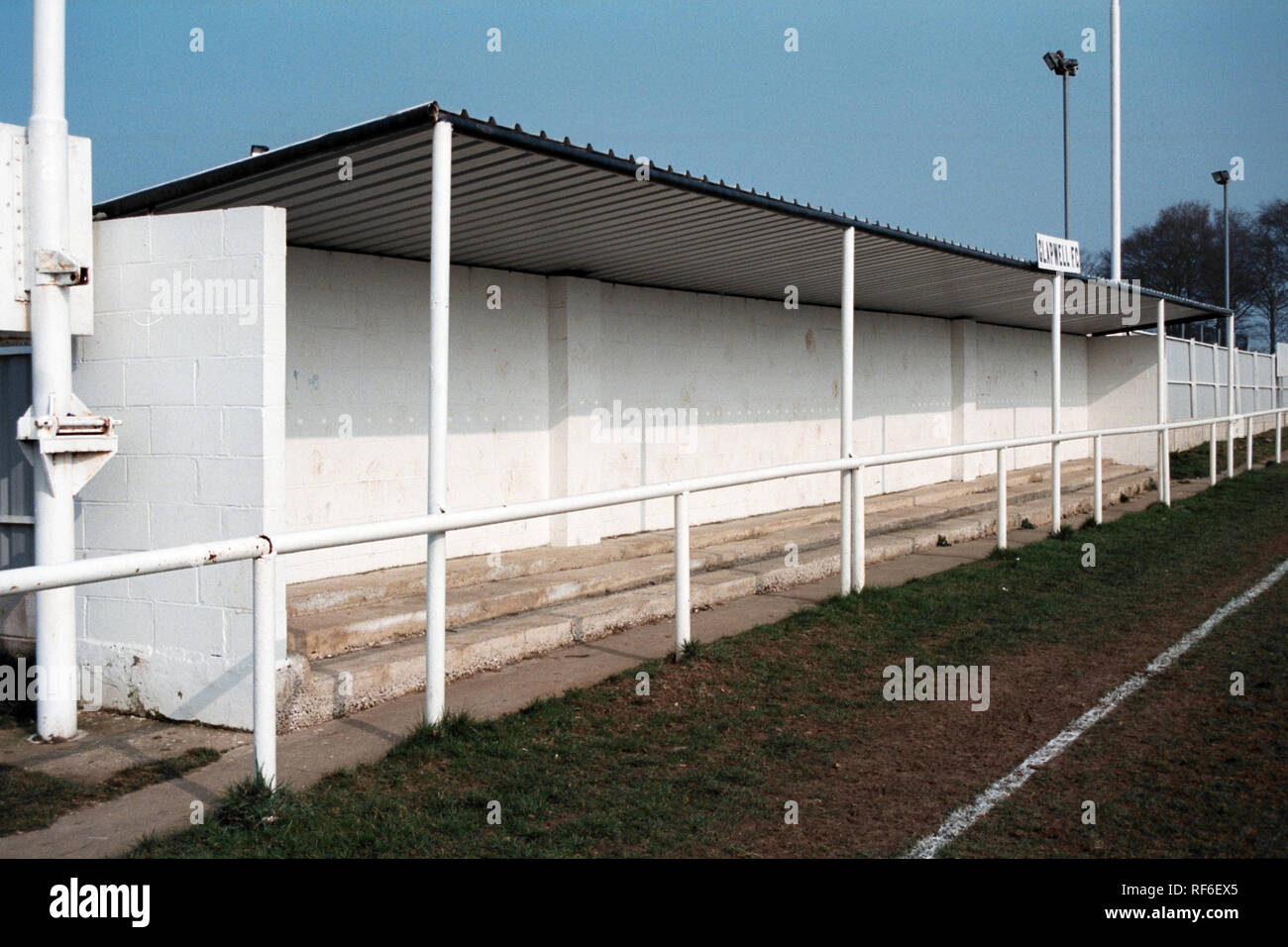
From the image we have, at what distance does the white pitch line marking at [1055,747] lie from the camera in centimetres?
421

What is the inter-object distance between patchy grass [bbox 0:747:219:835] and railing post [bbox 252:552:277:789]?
0.90 metres

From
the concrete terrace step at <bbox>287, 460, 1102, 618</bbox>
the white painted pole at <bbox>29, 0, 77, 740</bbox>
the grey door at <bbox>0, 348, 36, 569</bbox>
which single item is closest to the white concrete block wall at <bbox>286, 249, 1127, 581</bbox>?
the concrete terrace step at <bbox>287, 460, 1102, 618</bbox>

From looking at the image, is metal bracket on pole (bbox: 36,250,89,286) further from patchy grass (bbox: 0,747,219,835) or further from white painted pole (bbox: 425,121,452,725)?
patchy grass (bbox: 0,747,219,835)

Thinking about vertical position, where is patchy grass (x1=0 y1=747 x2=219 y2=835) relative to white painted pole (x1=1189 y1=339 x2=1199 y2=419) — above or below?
below

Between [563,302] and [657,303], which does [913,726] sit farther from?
[657,303]

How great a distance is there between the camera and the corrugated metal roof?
574cm

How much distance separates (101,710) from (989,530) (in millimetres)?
9585

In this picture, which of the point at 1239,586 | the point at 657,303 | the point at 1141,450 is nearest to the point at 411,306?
the point at 657,303

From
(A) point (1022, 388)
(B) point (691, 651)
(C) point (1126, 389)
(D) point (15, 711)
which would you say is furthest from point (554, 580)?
(C) point (1126, 389)

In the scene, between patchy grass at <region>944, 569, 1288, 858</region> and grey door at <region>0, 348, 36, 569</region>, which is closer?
patchy grass at <region>944, 569, 1288, 858</region>

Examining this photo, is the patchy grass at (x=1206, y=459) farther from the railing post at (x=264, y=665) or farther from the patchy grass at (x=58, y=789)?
the railing post at (x=264, y=665)

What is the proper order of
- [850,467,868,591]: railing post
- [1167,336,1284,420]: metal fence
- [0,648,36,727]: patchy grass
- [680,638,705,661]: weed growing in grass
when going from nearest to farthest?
[0,648,36,727]: patchy grass < [680,638,705,661]: weed growing in grass < [850,467,868,591]: railing post < [1167,336,1284,420]: metal fence

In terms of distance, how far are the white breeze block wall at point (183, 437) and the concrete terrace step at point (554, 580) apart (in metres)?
0.72

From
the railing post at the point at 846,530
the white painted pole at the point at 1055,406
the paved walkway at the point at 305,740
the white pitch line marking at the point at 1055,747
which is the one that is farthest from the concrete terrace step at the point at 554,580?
the white pitch line marking at the point at 1055,747
